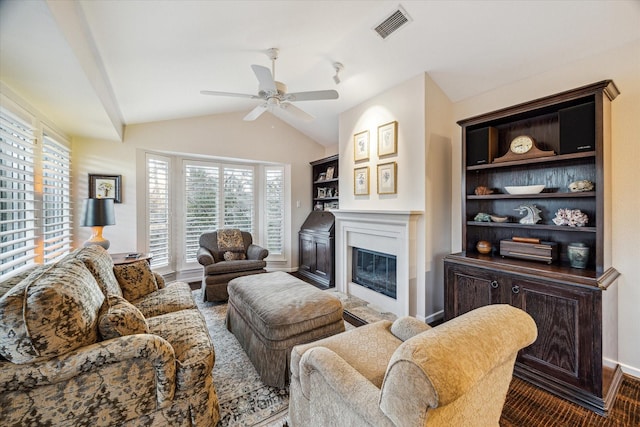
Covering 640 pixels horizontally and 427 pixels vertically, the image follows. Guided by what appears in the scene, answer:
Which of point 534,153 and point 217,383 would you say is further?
point 534,153

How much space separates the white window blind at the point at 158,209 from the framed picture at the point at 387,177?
3416 millimetres

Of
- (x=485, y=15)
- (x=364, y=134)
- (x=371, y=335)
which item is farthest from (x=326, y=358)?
(x=364, y=134)

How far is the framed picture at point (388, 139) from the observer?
336 cm

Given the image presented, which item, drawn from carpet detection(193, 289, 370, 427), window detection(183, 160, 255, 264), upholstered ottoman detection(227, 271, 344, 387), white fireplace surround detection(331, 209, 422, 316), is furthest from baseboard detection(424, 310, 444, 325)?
window detection(183, 160, 255, 264)

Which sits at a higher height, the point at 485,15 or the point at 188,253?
the point at 485,15

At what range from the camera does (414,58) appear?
288 cm

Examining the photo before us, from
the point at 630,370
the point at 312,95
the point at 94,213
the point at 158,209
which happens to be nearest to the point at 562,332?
the point at 630,370

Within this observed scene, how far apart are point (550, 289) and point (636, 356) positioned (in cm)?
95

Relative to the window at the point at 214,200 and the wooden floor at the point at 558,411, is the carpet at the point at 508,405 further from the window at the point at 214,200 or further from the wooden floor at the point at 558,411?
the window at the point at 214,200

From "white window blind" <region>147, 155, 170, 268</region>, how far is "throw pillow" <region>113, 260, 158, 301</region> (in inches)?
65.1

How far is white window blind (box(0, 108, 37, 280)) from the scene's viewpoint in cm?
207

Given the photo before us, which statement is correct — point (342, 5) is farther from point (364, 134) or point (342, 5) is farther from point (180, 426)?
point (180, 426)

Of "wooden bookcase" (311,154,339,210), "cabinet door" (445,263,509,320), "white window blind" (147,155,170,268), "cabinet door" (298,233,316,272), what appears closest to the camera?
"cabinet door" (445,263,509,320)

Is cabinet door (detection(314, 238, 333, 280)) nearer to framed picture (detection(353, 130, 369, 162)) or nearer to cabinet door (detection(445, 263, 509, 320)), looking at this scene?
framed picture (detection(353, 130, 369, 162))
